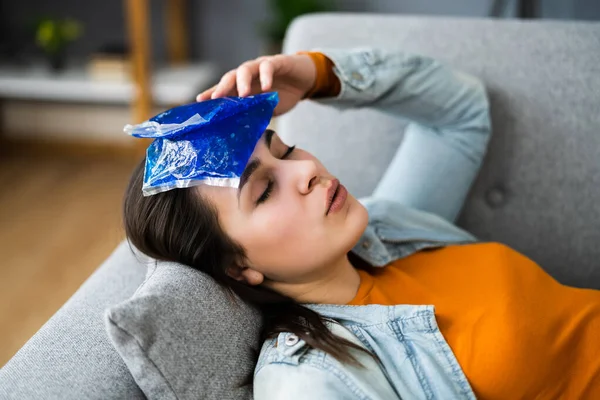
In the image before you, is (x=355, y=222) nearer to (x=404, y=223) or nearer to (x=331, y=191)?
(x=331, y=191)

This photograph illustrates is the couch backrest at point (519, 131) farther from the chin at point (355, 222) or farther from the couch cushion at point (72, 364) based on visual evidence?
the couch cushion at point (72, 364)

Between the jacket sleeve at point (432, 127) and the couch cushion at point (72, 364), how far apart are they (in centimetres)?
60

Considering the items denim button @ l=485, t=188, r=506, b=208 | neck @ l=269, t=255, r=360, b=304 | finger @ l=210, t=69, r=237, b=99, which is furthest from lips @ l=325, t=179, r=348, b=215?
denim button @ l=485, t=188, r=506, b=208

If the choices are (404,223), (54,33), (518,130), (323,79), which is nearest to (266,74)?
(323,79)

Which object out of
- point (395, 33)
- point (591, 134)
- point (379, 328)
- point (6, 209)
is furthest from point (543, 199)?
point (6, 209)

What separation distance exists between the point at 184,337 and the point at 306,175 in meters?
0.29

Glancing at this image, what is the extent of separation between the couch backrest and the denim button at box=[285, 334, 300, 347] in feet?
1.99

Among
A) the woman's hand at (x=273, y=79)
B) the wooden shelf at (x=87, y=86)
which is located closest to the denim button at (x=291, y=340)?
the woman's hand at (x=273, y=79)

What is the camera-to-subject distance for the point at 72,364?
88 cm

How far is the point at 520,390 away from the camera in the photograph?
947 mm

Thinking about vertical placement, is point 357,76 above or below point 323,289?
above

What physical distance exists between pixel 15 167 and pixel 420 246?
248cm

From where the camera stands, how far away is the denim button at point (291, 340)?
89 centimetres

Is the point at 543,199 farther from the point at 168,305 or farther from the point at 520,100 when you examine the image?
the point at 168,305
